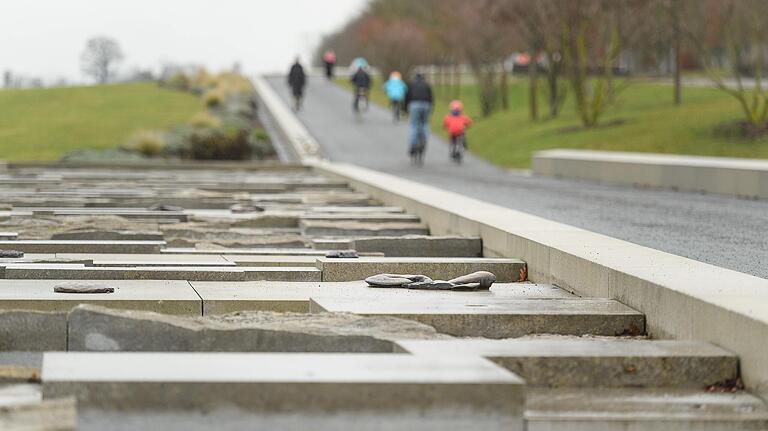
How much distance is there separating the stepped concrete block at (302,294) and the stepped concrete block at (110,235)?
9.47 ft

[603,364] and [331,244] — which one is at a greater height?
[603,364]

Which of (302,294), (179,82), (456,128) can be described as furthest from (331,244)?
(179,82)

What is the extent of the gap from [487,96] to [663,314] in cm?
5189

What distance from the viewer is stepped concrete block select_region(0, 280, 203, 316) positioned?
675cm

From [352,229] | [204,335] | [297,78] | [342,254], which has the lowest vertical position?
[352,229]

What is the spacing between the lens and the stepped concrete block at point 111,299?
6.75m

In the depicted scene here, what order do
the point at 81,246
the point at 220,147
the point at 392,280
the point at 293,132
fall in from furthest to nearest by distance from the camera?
the point at 293,132 < the point at 220,147 < the point at 81,246 < the point at 392,280

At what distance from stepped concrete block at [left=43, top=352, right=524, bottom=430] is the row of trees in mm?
29309

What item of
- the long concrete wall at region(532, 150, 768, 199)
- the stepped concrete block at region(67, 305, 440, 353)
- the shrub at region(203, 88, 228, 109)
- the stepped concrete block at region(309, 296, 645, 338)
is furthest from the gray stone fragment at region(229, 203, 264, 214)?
the shrub at region(203, 88, 228, 109)

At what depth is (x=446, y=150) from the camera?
129 ft

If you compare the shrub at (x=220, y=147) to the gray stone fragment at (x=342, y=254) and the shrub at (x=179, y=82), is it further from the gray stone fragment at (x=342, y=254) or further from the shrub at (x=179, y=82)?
the shrub at (x=179, y=82)

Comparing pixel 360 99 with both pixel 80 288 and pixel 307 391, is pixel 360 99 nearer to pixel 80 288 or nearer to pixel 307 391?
pixel 80 288

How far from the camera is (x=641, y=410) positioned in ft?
16.7

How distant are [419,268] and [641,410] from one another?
12.3 feet
